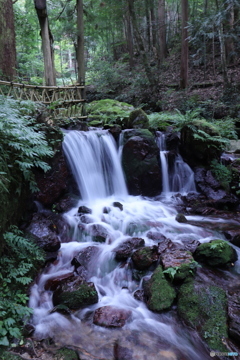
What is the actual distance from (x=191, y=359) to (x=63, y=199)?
196 inches

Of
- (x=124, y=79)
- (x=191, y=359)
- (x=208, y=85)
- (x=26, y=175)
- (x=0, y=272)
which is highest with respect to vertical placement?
(x=124, y=79)

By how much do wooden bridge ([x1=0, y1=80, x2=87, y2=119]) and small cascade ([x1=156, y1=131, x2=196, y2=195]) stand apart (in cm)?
461

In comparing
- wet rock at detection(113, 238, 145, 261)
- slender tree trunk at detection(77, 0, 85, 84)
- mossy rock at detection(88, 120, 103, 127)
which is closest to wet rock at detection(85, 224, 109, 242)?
wet rock at detection(113, 238, 145, 261)

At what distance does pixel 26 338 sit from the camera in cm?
328

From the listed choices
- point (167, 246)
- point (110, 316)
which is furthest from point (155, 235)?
point (110, 316)

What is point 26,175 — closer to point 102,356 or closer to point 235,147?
A: point 102,356

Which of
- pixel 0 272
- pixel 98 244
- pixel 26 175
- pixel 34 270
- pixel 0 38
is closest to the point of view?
pixel 0 272

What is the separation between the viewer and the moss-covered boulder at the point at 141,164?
8797mm

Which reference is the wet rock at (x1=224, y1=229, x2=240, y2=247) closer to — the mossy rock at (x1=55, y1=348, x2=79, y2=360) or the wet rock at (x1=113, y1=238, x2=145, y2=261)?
the wet rock at (x1=113, y1=238, x2=145, y2=261)

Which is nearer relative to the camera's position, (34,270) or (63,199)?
(34,270)

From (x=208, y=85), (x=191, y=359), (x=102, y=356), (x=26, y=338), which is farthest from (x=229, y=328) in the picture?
(x=208, y=85)

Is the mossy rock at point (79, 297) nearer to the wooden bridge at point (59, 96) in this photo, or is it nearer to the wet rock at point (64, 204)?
the wet rock at point (64, 204)

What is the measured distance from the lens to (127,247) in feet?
17.3

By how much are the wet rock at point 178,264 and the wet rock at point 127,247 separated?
0.74 m
